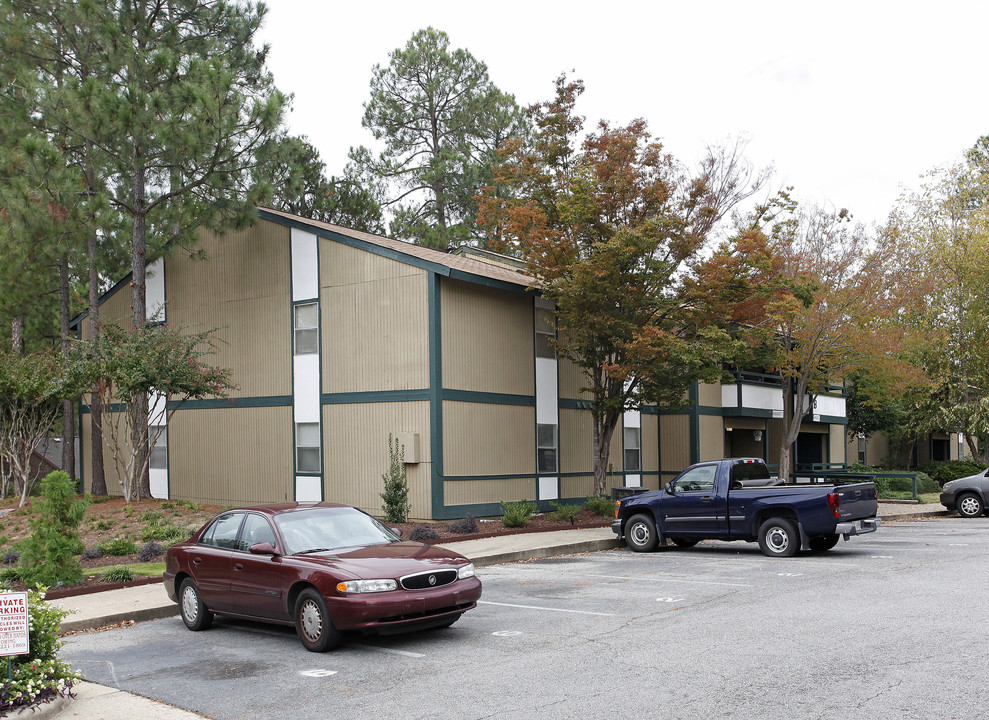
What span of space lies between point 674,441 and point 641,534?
14.8m

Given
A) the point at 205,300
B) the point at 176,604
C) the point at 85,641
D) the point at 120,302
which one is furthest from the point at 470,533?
the point at 120,302

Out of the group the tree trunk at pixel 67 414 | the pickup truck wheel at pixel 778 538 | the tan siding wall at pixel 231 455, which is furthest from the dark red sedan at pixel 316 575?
the tree trunk at pixel 67 414

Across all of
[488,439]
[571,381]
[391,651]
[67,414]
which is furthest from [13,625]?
[67,414]

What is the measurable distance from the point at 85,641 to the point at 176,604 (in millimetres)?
1396

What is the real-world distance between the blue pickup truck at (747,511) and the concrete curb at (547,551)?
2.23 ft

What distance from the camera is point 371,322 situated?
23.5m

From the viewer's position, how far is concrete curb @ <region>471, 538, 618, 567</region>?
54.4 feet

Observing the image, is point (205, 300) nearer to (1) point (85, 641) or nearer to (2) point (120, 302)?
(2) point (120, 302)

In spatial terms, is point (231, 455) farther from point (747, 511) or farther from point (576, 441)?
point (747, 511)

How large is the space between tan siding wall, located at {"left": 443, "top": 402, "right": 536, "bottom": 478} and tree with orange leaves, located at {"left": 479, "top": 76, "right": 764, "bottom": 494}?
2251mm

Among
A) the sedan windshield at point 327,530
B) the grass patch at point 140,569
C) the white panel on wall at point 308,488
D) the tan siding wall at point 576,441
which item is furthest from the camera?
the tan siding wall at point 576,441

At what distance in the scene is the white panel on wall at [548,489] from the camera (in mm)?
25609

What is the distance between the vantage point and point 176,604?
38.8 ft

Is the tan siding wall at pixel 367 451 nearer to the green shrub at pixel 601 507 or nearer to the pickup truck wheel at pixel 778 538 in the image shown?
the green shrub at pixel 601 507
